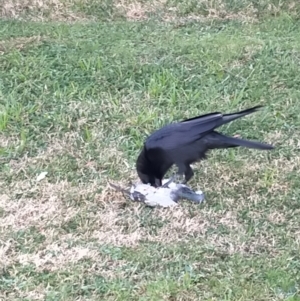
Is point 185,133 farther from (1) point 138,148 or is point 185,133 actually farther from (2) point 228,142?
(1) point 138,148

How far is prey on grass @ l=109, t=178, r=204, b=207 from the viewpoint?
13.4 feet

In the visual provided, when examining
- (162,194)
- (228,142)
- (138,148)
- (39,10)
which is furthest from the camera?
(39,10)

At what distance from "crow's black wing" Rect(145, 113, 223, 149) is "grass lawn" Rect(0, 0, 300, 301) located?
0.38 metres

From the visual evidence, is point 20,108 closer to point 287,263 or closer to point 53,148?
point 53,148

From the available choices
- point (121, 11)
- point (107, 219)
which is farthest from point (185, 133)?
point (121, 11)

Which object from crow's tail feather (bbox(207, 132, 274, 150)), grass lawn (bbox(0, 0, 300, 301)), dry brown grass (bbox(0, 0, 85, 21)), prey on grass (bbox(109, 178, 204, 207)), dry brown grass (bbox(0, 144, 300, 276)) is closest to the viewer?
grass lawn (bbox(0, 0, 300, 301))

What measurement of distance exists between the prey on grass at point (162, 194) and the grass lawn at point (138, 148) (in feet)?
→ 0.17

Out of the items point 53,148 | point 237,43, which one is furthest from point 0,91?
point 237,43

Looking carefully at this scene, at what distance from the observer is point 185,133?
4.02m

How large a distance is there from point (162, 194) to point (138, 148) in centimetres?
70

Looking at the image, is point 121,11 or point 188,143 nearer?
point 188,143

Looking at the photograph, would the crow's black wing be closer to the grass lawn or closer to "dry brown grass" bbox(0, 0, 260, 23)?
the grass lawn

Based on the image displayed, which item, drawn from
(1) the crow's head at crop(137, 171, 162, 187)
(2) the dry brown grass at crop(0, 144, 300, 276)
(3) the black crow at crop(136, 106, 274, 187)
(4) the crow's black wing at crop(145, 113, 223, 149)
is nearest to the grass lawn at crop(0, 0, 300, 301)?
(2) the dry brown grass at crop(0, 144, 300, 276)

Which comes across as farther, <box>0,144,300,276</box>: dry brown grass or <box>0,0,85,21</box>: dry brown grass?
<box>0,0,85,21</box>: dry brown grass
